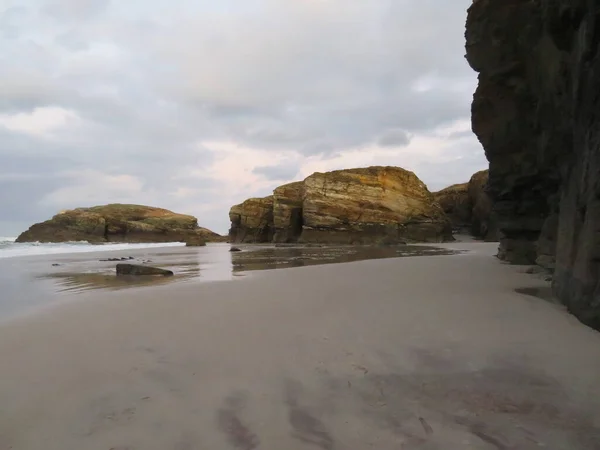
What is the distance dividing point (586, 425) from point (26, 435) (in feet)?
9.16

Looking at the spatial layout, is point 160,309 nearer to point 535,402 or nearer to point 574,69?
point 535,402

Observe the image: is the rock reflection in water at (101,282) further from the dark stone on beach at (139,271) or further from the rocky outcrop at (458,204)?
the rocky outcrop at (458,204)

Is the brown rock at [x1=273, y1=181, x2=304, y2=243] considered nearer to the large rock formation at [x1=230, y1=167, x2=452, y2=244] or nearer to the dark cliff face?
the large rock formation at [x1=230, y1=167, x2=452, y2=244]

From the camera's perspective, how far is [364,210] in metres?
33.4

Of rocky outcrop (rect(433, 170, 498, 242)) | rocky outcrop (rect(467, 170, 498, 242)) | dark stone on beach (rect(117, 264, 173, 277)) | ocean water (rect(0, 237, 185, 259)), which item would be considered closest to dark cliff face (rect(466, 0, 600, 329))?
dark stone on beach (rect(117, 264, 173, 277))

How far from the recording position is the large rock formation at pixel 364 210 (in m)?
32.4

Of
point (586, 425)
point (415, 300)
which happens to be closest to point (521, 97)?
point (415, 300)

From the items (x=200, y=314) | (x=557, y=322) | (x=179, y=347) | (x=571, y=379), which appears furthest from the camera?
(x=200, y=314)

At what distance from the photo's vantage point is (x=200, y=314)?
14.0 ft

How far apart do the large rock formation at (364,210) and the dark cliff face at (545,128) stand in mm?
21633

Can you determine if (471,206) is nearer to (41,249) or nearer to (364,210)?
(364,210)

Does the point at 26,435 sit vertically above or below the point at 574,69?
below

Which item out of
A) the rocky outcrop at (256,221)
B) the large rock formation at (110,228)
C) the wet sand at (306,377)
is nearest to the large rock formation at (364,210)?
the rocky outcrop at (256,221)

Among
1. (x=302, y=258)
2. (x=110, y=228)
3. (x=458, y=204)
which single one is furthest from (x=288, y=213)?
(x=110, y=228)
